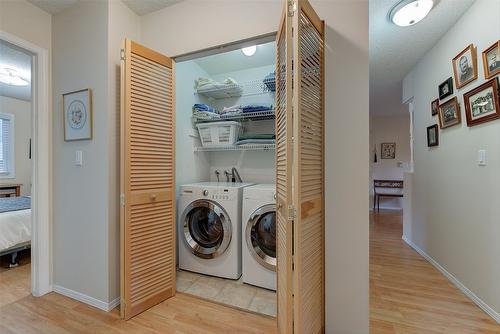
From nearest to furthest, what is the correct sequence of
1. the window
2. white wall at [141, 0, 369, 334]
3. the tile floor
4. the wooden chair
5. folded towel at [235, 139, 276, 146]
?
white wall at [141, 0, 369, 334], the tile floor, folded towel at [235, 139, 276, 146], the window, the wooden chair

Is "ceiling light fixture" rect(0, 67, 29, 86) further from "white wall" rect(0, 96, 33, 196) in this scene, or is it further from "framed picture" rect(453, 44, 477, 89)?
"framed picture" rect(453, 44, 477, 89)

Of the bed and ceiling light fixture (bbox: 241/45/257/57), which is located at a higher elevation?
ceiling light fixture (bbox: 241/45/257/57)

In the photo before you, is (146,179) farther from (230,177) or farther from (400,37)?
(400,37)

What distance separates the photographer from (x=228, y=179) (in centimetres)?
286

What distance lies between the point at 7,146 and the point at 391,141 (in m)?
8.20

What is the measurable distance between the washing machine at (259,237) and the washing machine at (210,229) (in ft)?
0.36

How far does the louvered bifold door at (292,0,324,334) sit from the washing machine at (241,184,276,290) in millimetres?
655

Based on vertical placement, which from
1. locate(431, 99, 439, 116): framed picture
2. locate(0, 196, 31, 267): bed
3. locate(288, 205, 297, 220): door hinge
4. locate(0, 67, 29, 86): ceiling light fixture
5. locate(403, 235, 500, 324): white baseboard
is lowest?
locate(403, 235, 500, 324): white baseboard

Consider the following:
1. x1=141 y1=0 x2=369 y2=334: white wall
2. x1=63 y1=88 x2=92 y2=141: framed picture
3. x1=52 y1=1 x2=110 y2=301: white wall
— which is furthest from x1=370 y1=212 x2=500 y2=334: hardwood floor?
x1=63 y1=88 x2=92 y2=141: framed picture

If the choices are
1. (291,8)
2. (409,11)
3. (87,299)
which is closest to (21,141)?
(87,299)

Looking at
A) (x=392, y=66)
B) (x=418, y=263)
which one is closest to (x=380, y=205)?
(x=418, y=263)

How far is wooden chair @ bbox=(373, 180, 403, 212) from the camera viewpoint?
544 cm

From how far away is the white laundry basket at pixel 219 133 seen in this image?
251 cm

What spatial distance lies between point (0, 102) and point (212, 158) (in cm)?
418
